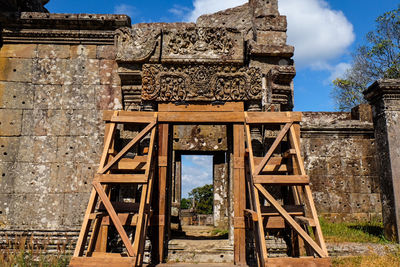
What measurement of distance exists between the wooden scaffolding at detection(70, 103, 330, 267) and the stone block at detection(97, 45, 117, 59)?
137cm

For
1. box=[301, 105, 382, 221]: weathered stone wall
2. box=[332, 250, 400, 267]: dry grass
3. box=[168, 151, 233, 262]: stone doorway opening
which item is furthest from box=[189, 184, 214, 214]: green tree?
box=[332, 250, 400, 267]: dry grass

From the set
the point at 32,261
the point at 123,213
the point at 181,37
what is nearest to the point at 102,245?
the point at 123,213

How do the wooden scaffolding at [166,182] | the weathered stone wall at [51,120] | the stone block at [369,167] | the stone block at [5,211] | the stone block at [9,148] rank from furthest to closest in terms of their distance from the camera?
1. the stone block at [369,167]
2. the stone block at [9,148]
3. the weathered stone wall at [51,120]
4. the stone block at [5,211]
5. the wooden scaffolding at [166,182]

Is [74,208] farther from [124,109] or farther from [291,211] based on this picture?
[291,211]

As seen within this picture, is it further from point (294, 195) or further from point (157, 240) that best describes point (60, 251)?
point (294, 195)

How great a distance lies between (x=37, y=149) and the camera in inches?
Answer: 213

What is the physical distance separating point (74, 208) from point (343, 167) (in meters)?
8.11

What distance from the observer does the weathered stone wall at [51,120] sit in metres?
5.23

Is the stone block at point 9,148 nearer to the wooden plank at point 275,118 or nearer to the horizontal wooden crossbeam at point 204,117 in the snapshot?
the horizontal wooden crossbeam at point 204,117

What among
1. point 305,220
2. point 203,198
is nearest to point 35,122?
point 305,220

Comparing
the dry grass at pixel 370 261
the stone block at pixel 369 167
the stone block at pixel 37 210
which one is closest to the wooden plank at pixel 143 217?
the stone block at pixel 37 210

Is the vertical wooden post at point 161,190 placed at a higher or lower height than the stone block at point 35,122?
lower

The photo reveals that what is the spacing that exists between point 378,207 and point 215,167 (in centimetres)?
541

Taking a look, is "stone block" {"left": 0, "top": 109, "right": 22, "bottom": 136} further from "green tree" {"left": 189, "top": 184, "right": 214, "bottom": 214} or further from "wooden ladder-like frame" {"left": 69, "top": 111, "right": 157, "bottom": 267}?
"green tree" {"left": 189, "top": 184, "right": 214, "bottom": 214}
